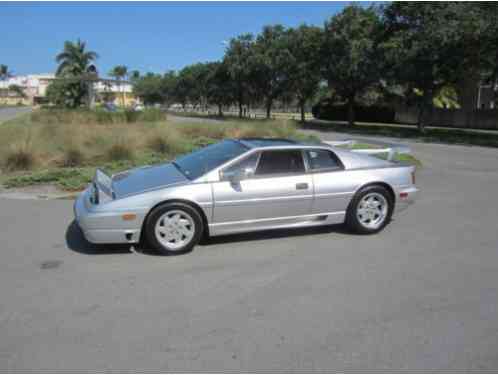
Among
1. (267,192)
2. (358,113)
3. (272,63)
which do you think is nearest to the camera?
(267,192)

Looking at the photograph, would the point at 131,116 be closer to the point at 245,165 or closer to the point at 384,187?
the point at 245,165

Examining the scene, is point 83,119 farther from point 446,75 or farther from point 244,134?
point 446,75

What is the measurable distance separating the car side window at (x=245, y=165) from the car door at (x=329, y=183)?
743 mm

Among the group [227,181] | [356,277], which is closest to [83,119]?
[227,181]

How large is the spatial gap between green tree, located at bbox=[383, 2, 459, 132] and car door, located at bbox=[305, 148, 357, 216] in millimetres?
18050

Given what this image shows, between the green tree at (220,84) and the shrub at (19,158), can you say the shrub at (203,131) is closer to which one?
the shrub at (19,158)

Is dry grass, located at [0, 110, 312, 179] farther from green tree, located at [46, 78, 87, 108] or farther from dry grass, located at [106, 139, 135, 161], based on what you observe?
green tree, located at [46, 78, 87, 108]

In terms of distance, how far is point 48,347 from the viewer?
9.71ft

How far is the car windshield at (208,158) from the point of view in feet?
16.8

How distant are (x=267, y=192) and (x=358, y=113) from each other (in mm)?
41663

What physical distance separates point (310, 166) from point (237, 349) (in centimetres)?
297

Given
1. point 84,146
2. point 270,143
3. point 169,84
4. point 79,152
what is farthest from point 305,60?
point 169,84

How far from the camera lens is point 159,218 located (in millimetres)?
4660

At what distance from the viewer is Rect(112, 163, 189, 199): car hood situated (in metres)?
4.77
